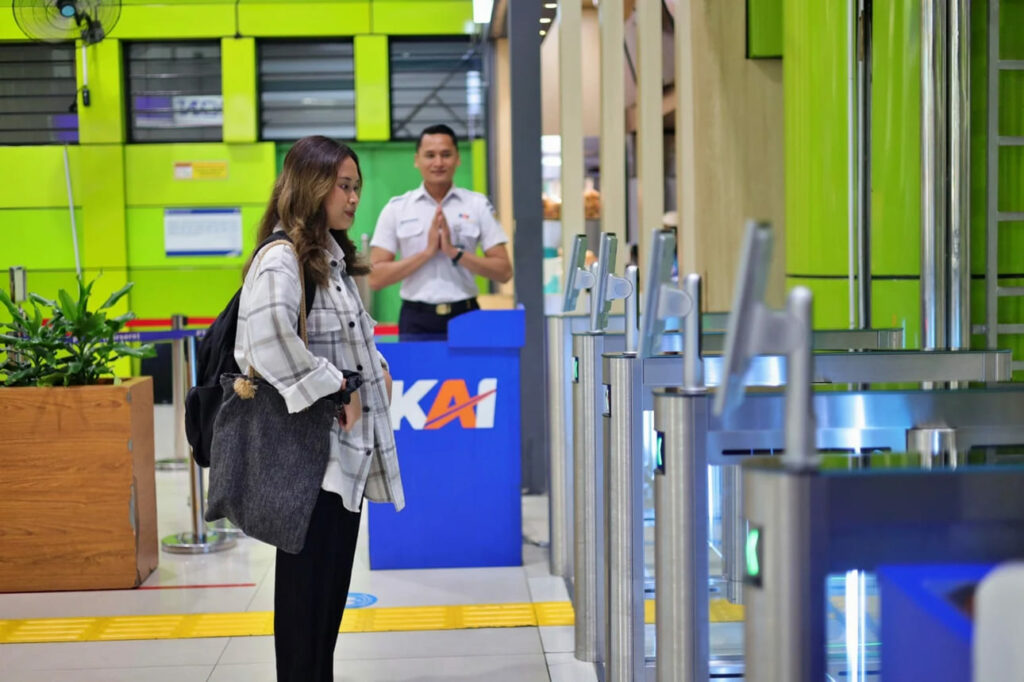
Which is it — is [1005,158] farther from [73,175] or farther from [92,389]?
[73,175]

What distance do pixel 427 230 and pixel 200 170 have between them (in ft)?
17.2

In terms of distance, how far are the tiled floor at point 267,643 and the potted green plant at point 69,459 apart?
0.41ft

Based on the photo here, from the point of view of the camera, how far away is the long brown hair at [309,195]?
2906 millimetres

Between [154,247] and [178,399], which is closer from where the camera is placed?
[178,399]

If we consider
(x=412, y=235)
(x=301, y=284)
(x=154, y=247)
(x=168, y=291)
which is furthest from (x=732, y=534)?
(x=154, y=247)

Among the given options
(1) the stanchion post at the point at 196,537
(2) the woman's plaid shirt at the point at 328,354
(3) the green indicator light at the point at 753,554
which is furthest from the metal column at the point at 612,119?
(3) the green indicator light at the point at 753,554

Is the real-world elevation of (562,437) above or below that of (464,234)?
below

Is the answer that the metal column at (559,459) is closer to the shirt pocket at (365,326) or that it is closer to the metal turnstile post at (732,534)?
the metal turnstile post at (732,534)

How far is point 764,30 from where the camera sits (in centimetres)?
568

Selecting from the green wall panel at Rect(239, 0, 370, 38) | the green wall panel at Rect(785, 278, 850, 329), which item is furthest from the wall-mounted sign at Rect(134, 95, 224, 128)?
the green wall panel at Rect(785, 278, 850, 329)

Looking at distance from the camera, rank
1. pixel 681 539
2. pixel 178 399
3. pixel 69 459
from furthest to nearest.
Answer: pixel 178 399 < pixel 69 459 < pixel 681 539

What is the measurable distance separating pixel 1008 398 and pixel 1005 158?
191 cm

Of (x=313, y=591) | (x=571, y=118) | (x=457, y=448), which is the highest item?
(x=571, y=118)

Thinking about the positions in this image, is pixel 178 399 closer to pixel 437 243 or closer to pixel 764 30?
pixel 437 243
